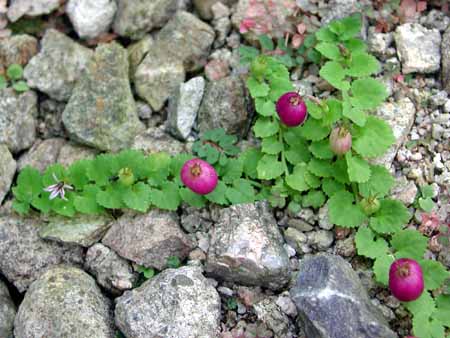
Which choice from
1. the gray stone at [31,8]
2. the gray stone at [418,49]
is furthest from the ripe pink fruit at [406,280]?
the gray stone at [31,8]

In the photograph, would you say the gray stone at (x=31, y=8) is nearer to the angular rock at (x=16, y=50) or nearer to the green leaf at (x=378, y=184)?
the angular rock at (x=16, y=50)

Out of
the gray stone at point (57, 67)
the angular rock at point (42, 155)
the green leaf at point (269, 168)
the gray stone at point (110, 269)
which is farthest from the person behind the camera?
the gray stone at point (57, 67)

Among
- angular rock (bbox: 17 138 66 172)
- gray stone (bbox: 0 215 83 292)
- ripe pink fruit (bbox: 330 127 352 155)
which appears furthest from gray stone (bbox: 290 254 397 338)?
angular rock (bbox: 17 138 66 172)

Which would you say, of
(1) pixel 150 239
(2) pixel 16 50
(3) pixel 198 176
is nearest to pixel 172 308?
(1) pixel 150 239

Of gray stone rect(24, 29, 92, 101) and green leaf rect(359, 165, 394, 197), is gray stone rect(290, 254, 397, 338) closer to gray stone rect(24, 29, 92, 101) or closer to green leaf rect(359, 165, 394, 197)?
green leaf rect(359, 165, 394, 197)

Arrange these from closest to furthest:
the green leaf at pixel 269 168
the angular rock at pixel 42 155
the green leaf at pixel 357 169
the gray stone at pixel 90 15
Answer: the green leaf at pixel 357 169 → the green leaf at pixel 269 168 → the angular rock at pixel 42 155 → the gray stone at pixel 90 15
